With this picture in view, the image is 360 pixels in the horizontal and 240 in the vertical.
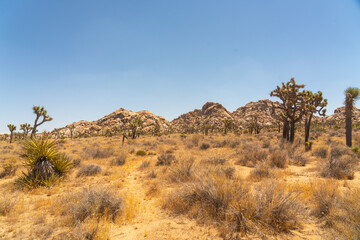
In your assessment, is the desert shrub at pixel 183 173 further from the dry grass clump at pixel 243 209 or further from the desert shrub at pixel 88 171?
the desert shrub at pixel 88 171

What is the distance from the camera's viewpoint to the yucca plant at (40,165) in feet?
23.5

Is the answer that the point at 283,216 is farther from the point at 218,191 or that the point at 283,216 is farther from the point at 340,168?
the point at 340,168

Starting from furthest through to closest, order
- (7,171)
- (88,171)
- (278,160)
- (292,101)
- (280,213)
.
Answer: (292,101) → (278,160) → (88,171) → (7,171) → (280,213)

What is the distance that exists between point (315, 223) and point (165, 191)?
15.6 feet

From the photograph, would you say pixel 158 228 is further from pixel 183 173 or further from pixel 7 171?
pixel 7 171

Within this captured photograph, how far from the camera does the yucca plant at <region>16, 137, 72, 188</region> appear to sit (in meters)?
7.16

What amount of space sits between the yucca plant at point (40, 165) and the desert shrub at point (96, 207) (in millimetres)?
3229

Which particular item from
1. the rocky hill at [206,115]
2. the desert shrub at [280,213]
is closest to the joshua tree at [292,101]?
the desert shrub at [280,213]

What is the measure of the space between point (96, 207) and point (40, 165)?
5.01 meters

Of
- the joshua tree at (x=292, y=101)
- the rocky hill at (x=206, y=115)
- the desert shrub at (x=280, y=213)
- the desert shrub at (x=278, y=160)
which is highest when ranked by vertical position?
the rocky hill at (x=206, y=115)

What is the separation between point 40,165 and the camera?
24.3 ft

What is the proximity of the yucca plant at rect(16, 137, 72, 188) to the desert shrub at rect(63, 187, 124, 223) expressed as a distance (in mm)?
3229

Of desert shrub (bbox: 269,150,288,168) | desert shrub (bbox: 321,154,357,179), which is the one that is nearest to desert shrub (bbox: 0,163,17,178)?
desert shrub (bbox: 269,150,288,168)

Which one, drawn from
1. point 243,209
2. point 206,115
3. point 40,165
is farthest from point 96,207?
point 206,115
